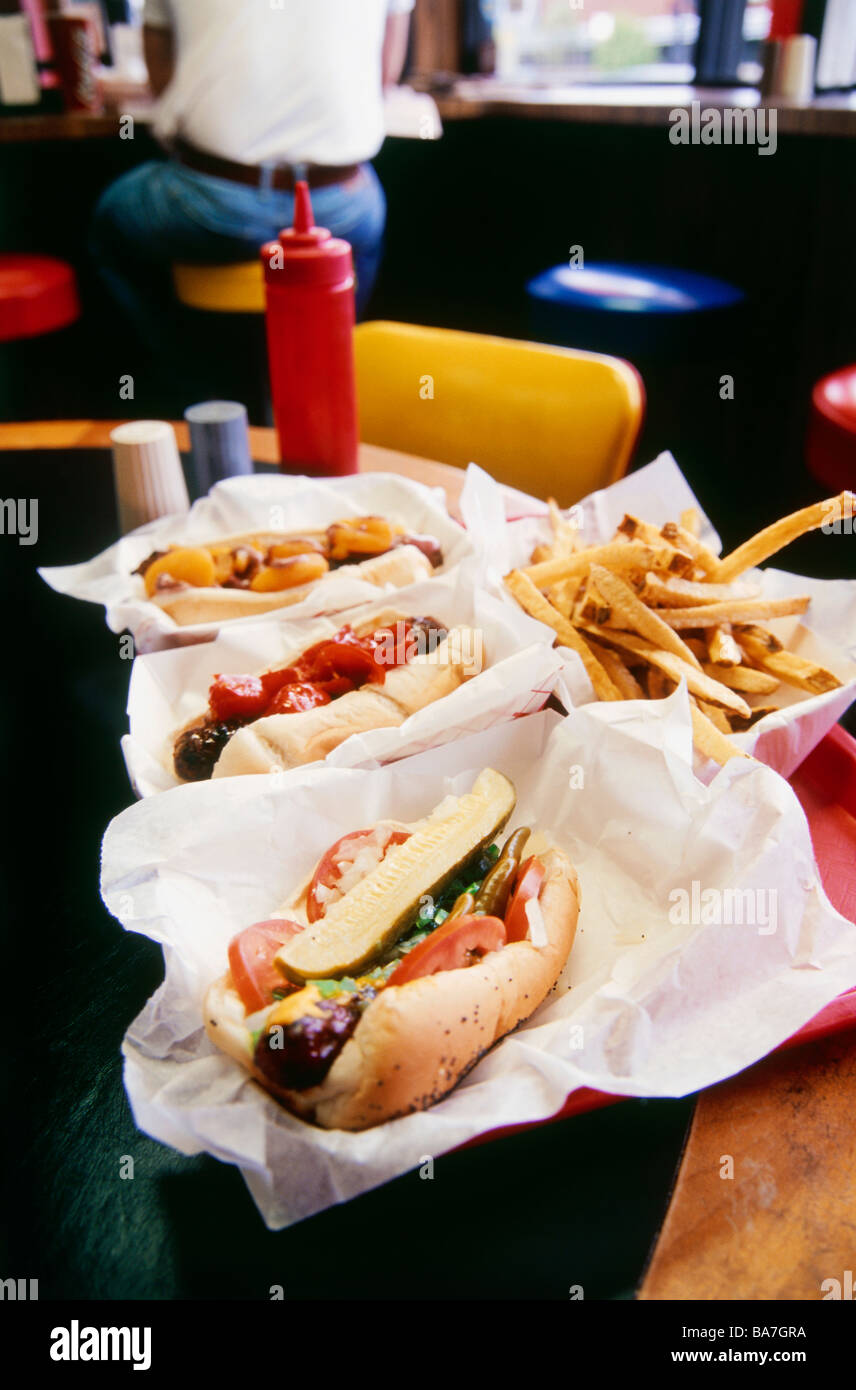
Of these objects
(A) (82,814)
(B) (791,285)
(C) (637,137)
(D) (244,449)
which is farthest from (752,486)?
(A) (82,814)

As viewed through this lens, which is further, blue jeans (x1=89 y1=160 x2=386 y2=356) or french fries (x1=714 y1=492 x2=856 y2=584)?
blue jeans (x1=89 y1=160 x2=386 y2=356)

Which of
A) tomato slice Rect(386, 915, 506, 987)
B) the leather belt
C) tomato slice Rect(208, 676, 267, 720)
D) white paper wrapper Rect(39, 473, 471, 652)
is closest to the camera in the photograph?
tomato slice Rect(386, 915, 506, 987)

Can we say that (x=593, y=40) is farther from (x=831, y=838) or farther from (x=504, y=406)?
(x=831, y=838)

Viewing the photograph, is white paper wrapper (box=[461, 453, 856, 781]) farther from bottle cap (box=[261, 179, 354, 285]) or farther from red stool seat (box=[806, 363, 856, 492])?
red stool seat (box=[806, 363, 856, 492])

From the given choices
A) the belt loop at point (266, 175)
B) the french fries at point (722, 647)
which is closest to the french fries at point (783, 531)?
the french fries at point (722, 647)

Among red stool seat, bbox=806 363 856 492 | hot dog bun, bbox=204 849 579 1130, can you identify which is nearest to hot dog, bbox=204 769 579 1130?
hot dog bun, bbox=204 849 579 1130

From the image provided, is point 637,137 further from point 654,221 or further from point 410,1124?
point 410,1124

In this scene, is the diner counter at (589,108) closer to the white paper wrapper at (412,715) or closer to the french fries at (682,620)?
the french fries at (682,620)
